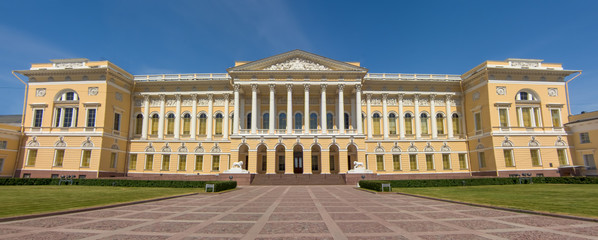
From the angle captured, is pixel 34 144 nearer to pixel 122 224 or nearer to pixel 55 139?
pixel 55 139

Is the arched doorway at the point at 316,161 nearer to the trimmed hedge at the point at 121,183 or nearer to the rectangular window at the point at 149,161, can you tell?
the trimmed hedge at the point at 121,183

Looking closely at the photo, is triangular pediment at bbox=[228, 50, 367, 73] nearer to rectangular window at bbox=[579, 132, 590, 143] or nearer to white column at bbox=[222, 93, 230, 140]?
white column at bbox=[222, 93, 230, 140]

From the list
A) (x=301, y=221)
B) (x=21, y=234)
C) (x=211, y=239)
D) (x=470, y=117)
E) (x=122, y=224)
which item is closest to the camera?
(x=211, y=239)

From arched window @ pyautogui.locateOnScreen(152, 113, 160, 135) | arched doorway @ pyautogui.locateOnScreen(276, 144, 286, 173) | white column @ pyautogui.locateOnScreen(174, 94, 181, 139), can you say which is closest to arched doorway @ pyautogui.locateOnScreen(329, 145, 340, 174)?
arched doorway @ pyautogui.locateOnScreen(276, 144, 286, 173)

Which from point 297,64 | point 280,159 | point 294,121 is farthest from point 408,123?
point 280,159

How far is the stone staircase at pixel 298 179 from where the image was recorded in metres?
34.6

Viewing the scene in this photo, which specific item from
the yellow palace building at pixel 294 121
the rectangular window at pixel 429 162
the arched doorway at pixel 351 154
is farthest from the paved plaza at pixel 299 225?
the rectangular window at pixel 429 162

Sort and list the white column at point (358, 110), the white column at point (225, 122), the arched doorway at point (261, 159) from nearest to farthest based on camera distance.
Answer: the white column at point (358, 110), the arched doorway at point (261, 159), the white column at point (225, 122)

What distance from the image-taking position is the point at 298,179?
35281mm

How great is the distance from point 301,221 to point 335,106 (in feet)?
115

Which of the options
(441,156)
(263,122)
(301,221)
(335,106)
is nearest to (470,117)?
(441,156)

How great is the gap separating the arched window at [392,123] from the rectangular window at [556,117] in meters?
17.8

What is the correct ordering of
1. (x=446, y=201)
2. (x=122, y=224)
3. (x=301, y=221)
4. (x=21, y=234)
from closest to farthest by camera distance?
(x=21, y=234), (x=122, y=224), (x=301, y=221), (x=446, y=201)

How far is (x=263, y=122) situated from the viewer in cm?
4406
